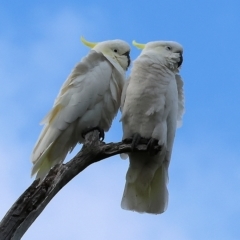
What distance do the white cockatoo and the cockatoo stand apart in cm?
19

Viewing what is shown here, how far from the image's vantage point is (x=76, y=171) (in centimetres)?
357

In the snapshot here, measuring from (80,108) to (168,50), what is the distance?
0.95m

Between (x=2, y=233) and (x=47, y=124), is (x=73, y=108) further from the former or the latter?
(x=2, y=233)

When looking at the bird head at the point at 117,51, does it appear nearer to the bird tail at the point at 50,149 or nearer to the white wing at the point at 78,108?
the white wing at the point at 78,108

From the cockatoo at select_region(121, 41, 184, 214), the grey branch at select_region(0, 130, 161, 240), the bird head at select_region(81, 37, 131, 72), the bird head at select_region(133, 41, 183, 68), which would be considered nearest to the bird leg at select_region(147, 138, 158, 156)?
the cockatoo at select_region(121, 41, 184, 214)

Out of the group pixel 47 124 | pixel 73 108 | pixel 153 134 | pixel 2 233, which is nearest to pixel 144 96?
pixel 153 134

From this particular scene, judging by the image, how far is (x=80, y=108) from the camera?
4.43 m

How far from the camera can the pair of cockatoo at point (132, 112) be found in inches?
169

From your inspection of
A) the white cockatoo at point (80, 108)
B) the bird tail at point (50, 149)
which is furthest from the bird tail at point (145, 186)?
the bird tail at point (50, 149)

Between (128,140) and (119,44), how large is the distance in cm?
120

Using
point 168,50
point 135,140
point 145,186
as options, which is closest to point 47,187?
point 135,140

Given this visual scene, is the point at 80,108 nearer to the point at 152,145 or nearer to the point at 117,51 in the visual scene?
the point at 152,145

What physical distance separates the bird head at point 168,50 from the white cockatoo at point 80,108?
337mm

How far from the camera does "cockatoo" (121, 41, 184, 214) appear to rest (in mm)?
4262
